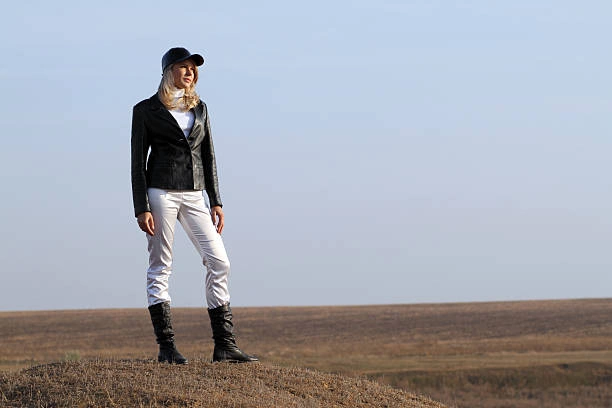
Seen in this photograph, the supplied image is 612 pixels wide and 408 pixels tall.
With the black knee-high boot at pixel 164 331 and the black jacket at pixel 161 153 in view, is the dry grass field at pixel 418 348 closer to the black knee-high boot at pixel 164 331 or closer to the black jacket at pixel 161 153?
the black knee-high boot at pixel 164 331

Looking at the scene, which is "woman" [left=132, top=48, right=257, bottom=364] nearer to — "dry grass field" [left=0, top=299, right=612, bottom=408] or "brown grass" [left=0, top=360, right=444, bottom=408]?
"brown grass" [left=0, top=360, right=444, bottom=408]

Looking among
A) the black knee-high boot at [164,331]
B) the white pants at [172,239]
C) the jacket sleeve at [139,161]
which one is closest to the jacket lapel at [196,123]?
the jacket sleeve at [139,161]

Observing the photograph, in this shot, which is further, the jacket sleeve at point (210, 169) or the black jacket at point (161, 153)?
the jacket sleeve at point (210, 169)

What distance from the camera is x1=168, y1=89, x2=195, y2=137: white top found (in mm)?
8836

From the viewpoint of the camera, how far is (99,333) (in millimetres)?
56094

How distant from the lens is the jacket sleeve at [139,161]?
861 cm

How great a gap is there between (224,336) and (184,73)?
8.65ft

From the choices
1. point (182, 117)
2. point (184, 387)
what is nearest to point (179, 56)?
point (182, 117)

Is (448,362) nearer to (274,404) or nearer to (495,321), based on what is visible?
(274,404)

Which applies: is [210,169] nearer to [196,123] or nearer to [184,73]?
[196,123]

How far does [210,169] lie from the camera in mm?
9141

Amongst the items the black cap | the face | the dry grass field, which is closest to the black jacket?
the face

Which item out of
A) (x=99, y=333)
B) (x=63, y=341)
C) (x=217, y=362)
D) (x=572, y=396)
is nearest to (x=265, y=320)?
(x=99, y=333)

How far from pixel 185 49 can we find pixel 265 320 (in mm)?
61779
